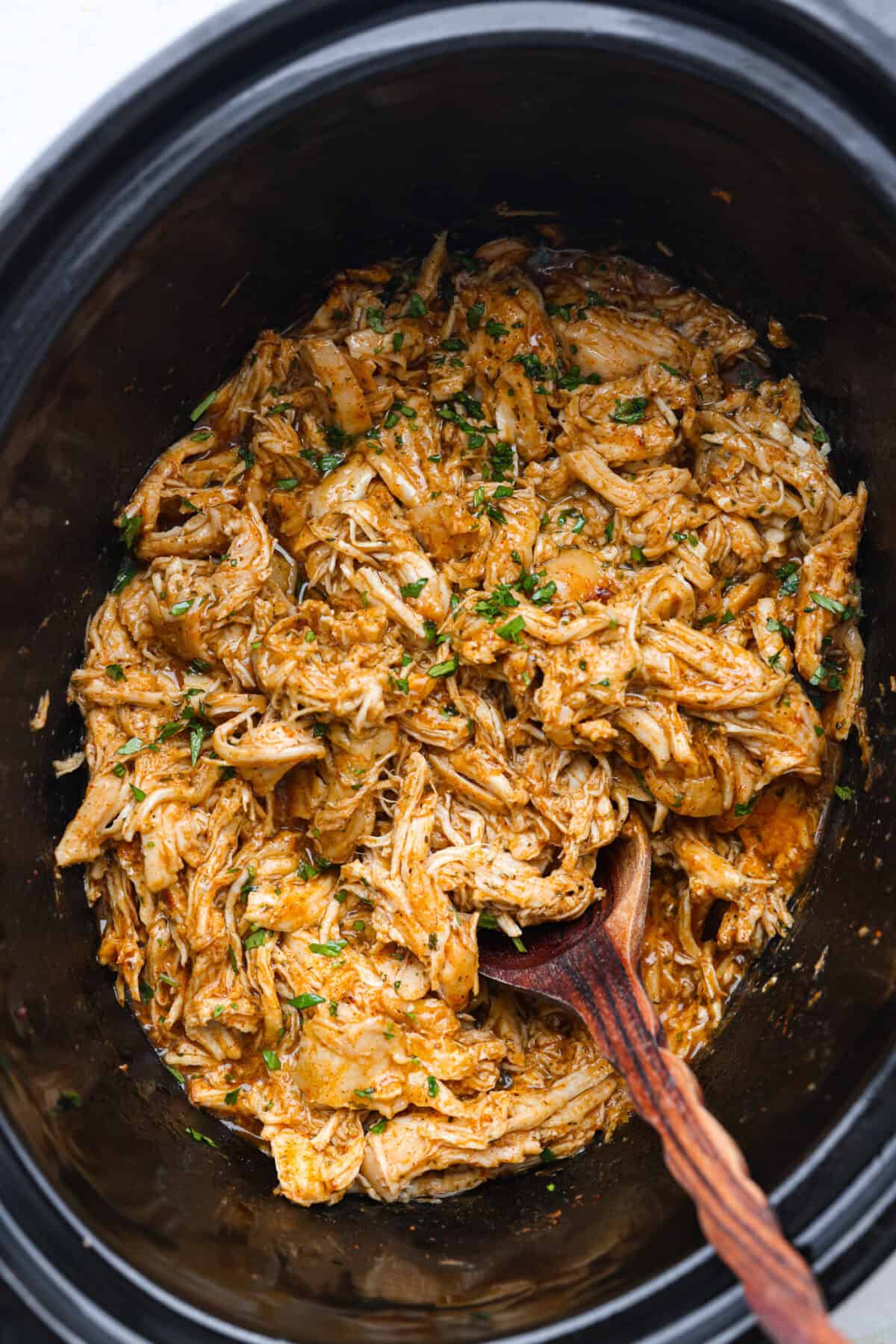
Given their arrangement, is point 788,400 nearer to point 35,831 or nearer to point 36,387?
point 36,387

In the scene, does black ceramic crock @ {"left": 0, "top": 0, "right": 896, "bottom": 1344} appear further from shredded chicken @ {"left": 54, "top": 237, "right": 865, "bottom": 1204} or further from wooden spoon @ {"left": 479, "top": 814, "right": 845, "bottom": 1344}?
wooden spoon @ {"left": 479, "top": 814, "right": 845, "bottom": 1344}

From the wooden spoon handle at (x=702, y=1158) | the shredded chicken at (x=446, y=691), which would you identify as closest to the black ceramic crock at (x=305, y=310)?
the shredded chicken at (x=446, y=691)

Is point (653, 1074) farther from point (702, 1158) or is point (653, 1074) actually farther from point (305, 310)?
point (305, 310)

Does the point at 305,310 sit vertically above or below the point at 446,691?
above

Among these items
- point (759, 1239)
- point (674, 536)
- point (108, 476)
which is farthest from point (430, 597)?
point (759, 1239)

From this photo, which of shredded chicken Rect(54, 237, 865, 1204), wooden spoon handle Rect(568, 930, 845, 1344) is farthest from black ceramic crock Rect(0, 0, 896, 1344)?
wooden spoon handle Rect(568, 930, 845, 1344)

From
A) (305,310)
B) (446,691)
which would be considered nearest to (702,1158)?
(446,691)
